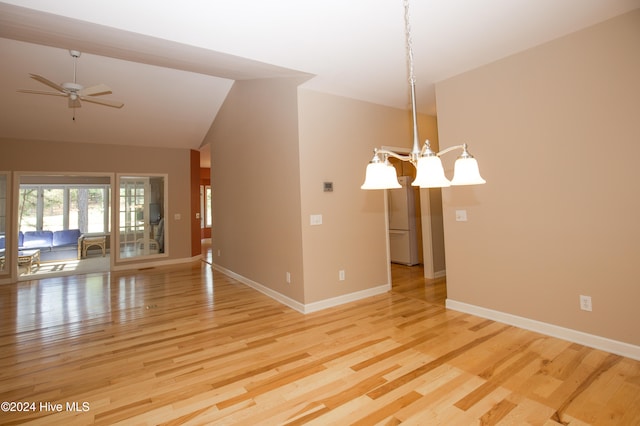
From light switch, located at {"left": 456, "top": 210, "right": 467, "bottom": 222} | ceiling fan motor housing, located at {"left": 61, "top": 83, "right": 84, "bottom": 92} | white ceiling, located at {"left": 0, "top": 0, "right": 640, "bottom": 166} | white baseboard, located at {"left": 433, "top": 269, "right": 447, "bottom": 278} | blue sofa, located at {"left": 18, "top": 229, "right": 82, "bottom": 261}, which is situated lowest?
white baseboard, located at {"left": 433, "top": 269, "right": 447, "bottom": 278}

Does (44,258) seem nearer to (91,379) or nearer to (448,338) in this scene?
(91,379)

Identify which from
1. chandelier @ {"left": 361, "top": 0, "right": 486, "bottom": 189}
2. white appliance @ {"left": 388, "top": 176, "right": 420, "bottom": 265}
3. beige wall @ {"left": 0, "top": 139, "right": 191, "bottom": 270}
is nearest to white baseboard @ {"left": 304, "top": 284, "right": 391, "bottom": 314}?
white appliance @ {"left": 388, "top": 176, "right": 420, "bottom": 265}

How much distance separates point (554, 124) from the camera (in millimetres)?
2834

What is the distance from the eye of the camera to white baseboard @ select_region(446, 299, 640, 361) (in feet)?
8.18

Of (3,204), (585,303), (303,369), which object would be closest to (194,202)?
(3,204)

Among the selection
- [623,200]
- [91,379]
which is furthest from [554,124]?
→ [91,379]

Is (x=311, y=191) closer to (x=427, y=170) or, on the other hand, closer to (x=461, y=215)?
(x=461, y=215)

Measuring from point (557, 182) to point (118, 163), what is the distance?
26.4 feet

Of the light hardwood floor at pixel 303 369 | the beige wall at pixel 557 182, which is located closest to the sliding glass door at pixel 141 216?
the light hardwood floor at pixel 303 369

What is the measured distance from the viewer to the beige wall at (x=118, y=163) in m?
6.22

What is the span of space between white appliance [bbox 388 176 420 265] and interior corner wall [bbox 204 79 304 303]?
116 inches

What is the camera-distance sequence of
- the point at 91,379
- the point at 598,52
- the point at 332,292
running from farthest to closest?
the point at 332,292
the point at 598,52
the point at 91,379

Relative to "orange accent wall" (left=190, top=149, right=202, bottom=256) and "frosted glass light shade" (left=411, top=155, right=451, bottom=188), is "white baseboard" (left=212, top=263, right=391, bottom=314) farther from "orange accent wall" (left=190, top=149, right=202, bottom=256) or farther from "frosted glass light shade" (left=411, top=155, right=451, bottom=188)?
"orange accent wall" (left=190, top=149, right=202, bottom=256)

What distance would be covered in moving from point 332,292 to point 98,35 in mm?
3474
